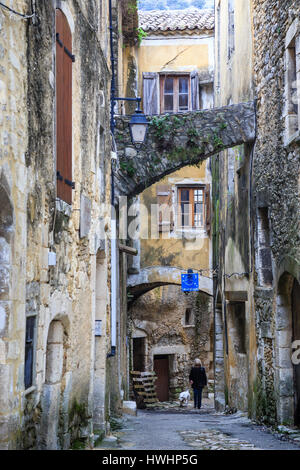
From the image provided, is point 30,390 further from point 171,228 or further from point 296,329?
point 171,228

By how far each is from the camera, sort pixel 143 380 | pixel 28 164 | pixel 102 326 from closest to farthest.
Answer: pixel 28 164 < pixel 102 326 < pixel 143 380

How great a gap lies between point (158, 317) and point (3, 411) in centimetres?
1647

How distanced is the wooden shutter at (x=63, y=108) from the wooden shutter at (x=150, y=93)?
465 inches

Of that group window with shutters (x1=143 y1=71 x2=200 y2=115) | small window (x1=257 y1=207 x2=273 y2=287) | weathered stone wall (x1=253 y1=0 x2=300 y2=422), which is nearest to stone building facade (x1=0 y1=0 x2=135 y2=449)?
weathered stone wall (x1=253 y1=0 x2=300 y2=422)

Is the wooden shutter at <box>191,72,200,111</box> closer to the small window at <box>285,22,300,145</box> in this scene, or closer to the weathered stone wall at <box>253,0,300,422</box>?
the weathered stone wall at <box>253,0,300,422</box>

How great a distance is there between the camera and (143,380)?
19.1 m

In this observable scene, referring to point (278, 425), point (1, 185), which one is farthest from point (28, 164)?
point (278, 425)

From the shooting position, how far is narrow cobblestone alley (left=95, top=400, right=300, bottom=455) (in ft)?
26.6

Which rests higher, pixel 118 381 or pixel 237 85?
pixel 237 85

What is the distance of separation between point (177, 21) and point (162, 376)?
1087cm

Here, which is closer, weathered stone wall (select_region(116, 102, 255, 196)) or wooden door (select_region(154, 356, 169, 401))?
weathered stone wall (select_region(116, 102, 255, 196))

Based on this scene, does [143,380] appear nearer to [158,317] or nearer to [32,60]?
[158,317]

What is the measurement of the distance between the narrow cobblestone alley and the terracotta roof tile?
37.3 feet

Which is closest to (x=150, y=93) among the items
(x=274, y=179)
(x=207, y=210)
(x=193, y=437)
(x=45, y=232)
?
(x=207, y=210)
